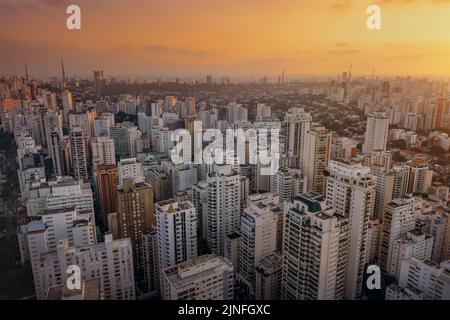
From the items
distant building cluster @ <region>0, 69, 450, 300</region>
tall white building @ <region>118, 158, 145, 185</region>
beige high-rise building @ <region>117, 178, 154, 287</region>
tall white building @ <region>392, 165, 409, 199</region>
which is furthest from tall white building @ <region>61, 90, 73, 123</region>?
tall white building @ <region>392, 165, 409, 199</region>

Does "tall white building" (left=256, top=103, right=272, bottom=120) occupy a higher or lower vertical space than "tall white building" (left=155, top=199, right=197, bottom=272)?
higher

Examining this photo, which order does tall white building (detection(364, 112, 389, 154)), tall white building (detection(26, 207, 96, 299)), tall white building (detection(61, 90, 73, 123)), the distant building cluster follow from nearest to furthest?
the distant building cluster → tall white building (detection(26, 207, 96, 299)) → tall white building (detection(61, 90, 73, 123)) → tall white building (detection(364, 112, 389, 154))

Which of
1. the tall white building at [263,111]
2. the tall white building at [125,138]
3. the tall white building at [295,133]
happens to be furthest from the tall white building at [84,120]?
the tall white building at [295,133]

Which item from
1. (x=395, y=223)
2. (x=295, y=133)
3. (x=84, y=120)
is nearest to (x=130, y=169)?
(x=84, y=120)

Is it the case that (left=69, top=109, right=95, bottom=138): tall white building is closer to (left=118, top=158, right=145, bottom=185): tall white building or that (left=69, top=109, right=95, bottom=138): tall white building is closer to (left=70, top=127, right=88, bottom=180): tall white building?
(left=70, top=127, right=88, bottom=180): tall white building
